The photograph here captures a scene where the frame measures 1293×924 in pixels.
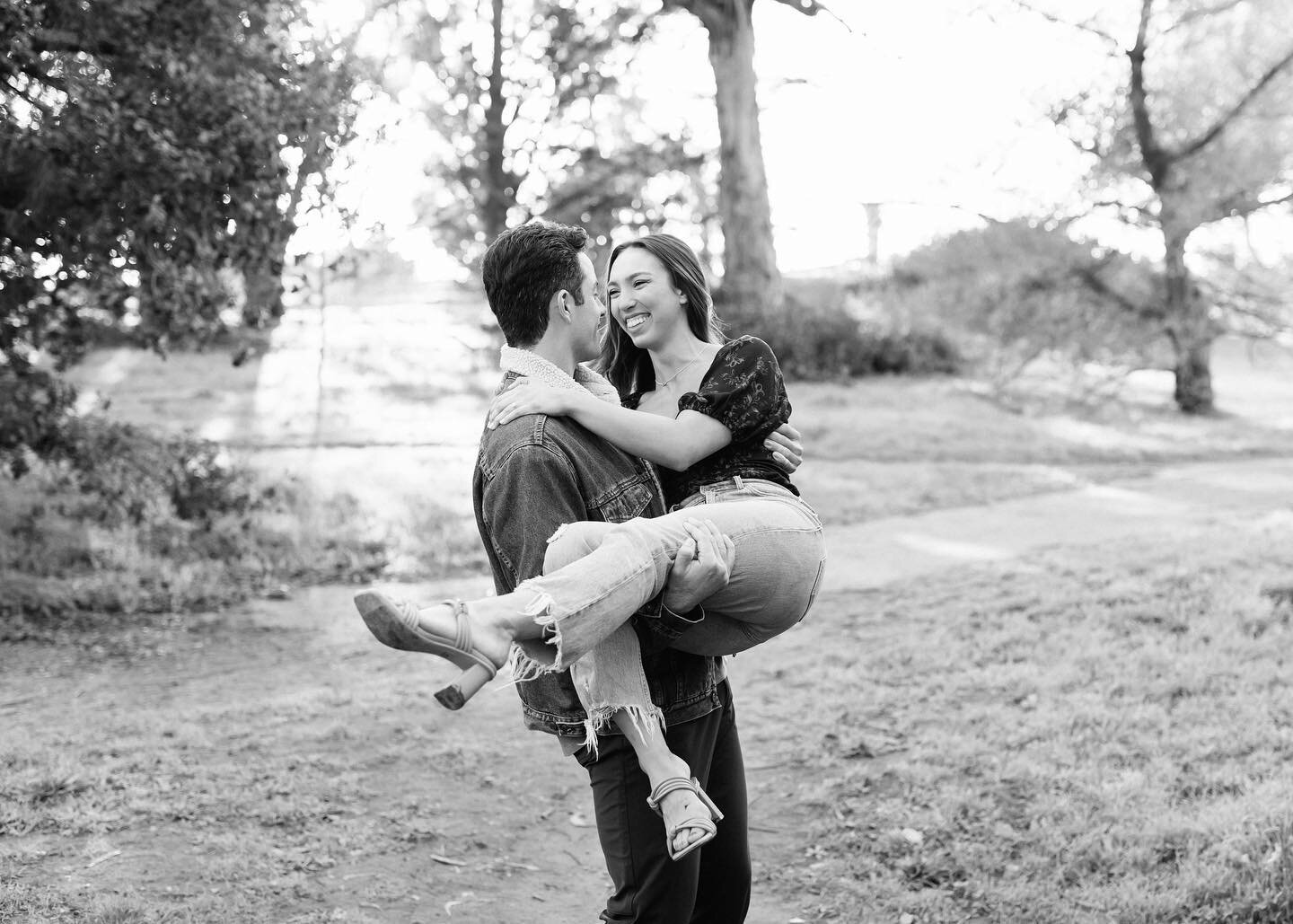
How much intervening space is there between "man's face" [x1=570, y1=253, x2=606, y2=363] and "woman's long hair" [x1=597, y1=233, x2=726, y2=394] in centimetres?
24

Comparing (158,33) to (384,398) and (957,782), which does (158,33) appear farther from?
(384,398)

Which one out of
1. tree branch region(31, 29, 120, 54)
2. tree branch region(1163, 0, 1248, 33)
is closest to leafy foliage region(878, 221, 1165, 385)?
tree branch region(1163, 0, 1248, 33)

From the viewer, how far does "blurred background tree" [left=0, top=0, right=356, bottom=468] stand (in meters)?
6.80

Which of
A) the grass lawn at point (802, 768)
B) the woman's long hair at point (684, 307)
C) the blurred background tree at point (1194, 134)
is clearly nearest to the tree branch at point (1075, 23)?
the blurred background tree at point (1194, 134)

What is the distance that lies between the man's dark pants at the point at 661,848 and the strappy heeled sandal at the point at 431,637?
408 millimetres

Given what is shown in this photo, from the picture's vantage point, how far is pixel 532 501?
2.67 metres

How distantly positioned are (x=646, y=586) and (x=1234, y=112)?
17328mm

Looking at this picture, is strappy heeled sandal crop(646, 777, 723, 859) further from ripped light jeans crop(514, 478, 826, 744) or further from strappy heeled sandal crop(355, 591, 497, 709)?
strappy heeled sandal crop(355, 591, 497, 709)

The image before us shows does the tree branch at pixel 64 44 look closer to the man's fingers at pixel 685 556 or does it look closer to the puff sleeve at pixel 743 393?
the puff sleeve at pixel 743 393

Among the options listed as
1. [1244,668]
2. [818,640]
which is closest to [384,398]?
[818,640]

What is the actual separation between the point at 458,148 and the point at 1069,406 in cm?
1041

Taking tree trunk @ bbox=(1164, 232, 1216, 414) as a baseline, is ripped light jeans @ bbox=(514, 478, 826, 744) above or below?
below

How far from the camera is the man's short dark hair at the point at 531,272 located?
2805 mm

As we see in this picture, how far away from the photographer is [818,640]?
24.0 ft
